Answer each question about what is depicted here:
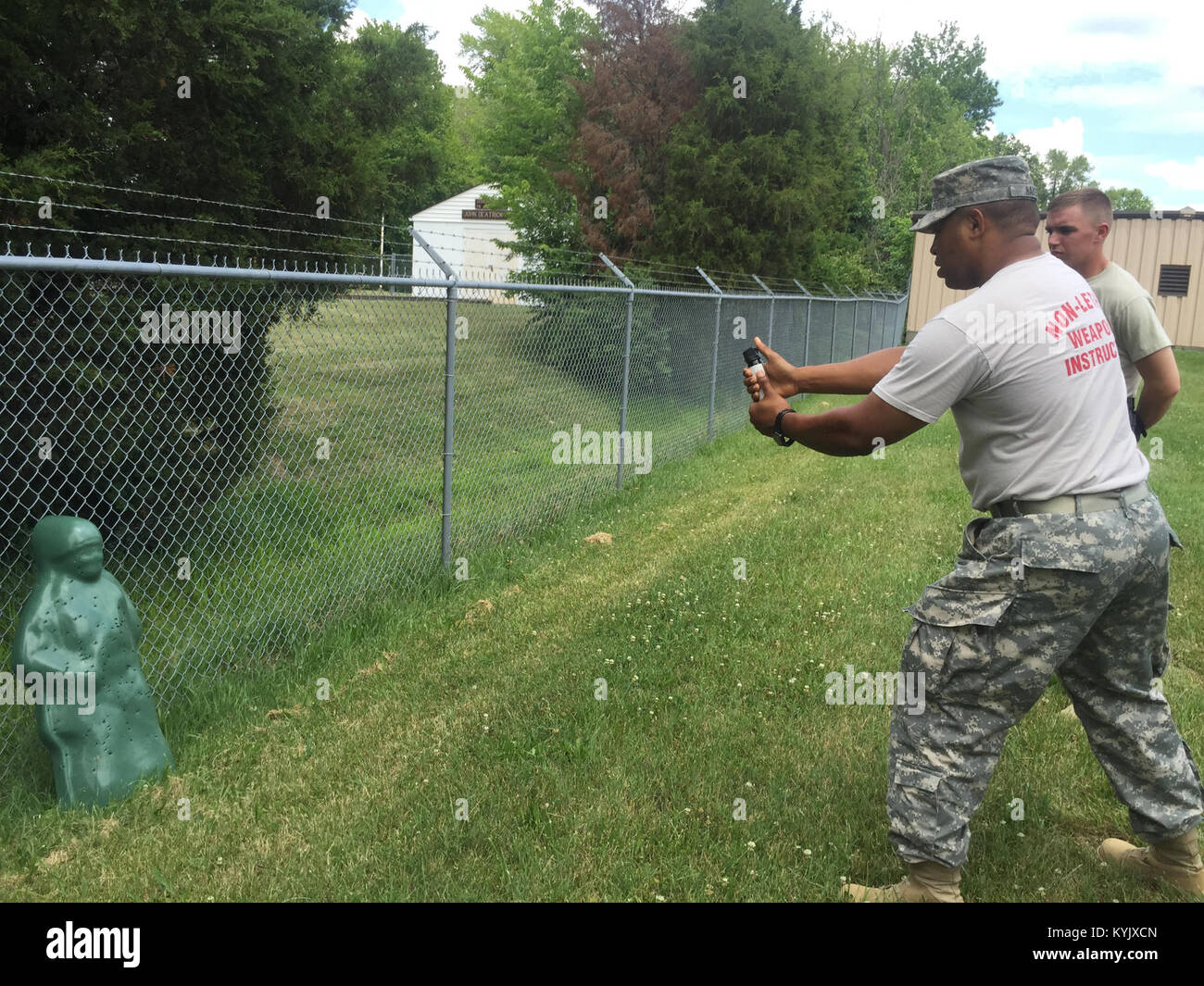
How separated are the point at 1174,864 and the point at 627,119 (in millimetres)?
15351

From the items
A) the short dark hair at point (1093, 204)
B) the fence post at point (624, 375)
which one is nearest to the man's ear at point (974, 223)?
the short dark hair at point (1093, 204)

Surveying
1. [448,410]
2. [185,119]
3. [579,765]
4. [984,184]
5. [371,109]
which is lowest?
[579,765]

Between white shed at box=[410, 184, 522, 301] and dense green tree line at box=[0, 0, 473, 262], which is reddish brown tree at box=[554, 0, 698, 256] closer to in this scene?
dense green tree line at box=[0, 0, 473, 262]

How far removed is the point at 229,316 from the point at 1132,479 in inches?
203

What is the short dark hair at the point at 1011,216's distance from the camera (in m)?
2.87

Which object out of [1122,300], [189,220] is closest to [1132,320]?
[1122,300]

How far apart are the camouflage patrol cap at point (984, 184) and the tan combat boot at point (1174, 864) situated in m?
2.02

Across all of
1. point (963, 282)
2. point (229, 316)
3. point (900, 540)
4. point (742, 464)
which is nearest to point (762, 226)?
point (742, 464)

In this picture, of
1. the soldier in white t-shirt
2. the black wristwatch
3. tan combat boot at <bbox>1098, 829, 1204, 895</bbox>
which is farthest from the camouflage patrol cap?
tan combat boot at <bbox>1098, 829, 1204, 895</bbox>

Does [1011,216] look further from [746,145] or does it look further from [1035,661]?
[746,145]

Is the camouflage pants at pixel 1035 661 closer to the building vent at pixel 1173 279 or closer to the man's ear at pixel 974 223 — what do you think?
the man's ear at pixel 974 223

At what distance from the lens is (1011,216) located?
2.89 m

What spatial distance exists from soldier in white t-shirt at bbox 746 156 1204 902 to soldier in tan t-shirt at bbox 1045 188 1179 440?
1.87 metres

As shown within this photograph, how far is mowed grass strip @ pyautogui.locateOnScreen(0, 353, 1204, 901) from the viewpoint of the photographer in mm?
3201
